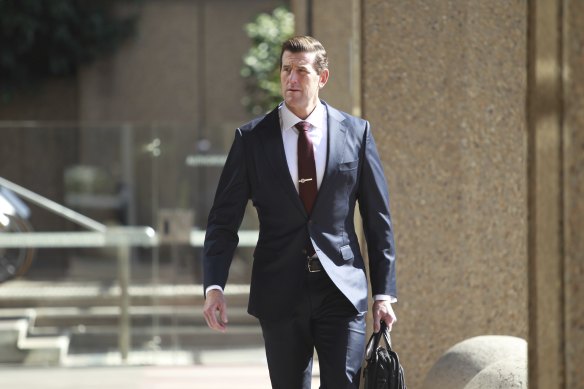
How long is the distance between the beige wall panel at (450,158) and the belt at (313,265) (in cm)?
264

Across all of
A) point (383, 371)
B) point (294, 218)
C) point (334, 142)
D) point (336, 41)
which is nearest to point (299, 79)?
point (334, 142)

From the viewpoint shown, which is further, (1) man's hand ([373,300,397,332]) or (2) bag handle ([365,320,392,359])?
(1) man's hand ([373,300,397,332])

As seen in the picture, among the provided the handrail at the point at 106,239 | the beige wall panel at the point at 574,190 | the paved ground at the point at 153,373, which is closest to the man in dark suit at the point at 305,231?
the beige wall panel at the point at 574,190

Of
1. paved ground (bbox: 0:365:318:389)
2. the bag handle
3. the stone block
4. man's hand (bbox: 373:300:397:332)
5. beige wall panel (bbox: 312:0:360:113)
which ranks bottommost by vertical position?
paved ground (bbox: 0:365:318:389)

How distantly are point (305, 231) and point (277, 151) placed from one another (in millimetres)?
308

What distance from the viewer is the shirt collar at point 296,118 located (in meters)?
4.46

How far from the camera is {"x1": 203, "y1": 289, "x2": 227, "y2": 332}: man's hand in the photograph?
433 cm

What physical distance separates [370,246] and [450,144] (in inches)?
104

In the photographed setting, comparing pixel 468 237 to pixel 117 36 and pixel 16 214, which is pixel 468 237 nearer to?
pixel 16 214

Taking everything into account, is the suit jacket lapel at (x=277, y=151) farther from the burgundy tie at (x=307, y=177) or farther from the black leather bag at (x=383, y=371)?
the black leather bag at (x=383, y=371)

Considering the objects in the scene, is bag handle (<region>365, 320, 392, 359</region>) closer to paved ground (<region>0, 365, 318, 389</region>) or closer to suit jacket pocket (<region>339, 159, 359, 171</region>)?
suit jacket pocket (<region>339, 159, 359, 171</region>)

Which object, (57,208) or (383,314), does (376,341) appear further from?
(57,208)

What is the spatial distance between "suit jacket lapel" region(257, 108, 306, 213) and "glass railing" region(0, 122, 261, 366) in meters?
6.50

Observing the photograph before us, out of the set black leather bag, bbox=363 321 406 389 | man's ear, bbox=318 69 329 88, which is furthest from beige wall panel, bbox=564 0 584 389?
man's ear, bbox=318 69 329 88
